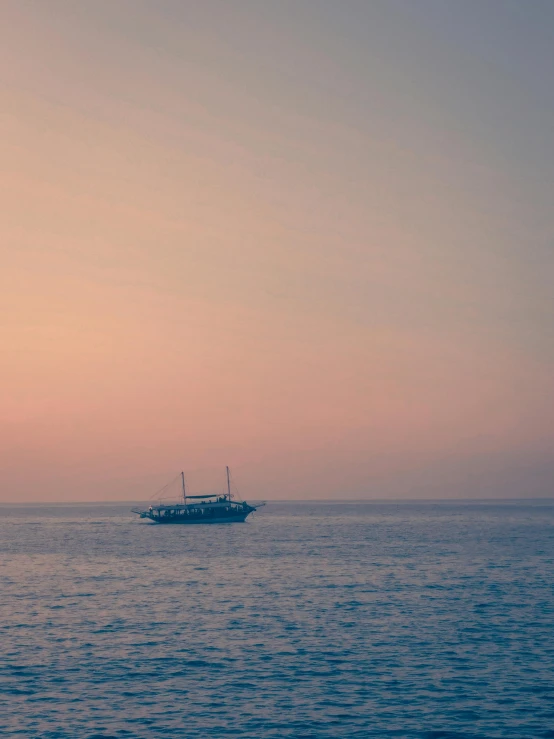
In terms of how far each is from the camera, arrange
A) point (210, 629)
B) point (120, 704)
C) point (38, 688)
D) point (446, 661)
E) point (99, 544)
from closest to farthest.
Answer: point (120, 704), point (38, 688), point (446, 661), point (210, 629), point (99, 544)

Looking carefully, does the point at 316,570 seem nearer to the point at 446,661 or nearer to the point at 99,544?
the point at 446,661

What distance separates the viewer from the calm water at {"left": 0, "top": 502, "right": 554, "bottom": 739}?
35906mm

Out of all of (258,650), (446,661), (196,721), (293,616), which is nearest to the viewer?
(196,721)

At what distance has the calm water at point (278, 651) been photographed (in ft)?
118

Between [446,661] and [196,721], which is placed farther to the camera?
[446,661]

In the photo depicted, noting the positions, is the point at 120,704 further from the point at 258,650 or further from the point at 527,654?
the point at 527,654

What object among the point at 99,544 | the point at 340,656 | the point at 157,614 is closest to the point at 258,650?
the point at 340,656

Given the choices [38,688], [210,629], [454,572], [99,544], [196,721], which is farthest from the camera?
[99,544]

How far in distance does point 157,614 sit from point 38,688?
76.1ft

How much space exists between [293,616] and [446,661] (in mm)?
18319

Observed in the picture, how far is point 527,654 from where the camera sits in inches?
1919

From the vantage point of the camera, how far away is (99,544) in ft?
488

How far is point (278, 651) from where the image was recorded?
49.9 m

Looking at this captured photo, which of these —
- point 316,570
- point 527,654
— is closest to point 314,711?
point 527,654
